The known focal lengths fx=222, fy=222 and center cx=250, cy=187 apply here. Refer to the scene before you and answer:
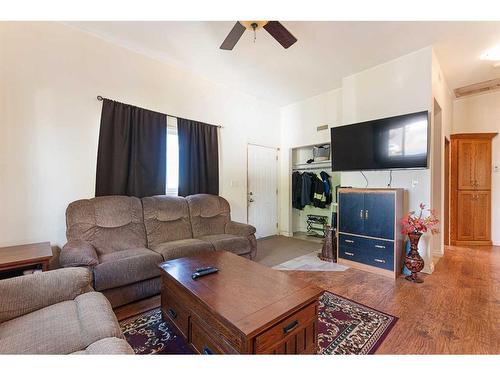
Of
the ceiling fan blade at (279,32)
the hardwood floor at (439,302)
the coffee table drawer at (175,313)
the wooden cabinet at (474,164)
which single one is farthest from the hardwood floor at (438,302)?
the ceiling fan blade at (279,32)

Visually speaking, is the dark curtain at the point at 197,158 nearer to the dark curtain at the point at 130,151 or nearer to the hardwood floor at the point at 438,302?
the dark curtain at the point at 130,151

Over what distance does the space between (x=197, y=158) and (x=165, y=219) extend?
111 cm

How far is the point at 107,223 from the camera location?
2402 mm

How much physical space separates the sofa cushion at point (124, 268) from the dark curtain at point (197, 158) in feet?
4.17

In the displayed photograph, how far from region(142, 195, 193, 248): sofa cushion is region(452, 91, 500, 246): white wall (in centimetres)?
536

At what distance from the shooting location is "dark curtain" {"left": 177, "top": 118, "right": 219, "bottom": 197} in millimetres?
3318

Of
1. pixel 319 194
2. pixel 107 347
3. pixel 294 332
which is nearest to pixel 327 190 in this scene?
pixel 319 194

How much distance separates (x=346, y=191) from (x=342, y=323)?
71.7 inches

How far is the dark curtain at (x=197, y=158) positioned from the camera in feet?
10.9

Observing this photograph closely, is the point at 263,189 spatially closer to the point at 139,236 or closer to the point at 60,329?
the point at 139,236

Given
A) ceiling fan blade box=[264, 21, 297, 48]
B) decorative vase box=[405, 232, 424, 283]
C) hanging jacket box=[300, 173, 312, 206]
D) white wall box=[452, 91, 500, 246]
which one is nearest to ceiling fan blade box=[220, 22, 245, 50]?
ceiling fan blade box=[264, 21, 297, 48]

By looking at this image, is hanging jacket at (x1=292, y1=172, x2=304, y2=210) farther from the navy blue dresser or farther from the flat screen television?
the navy blue dresser
